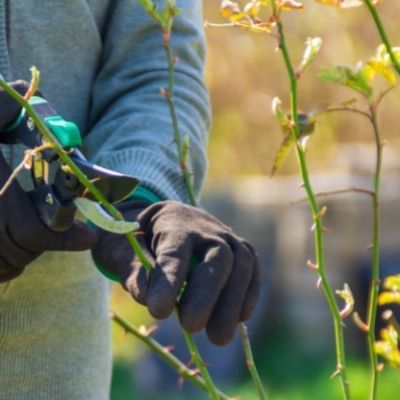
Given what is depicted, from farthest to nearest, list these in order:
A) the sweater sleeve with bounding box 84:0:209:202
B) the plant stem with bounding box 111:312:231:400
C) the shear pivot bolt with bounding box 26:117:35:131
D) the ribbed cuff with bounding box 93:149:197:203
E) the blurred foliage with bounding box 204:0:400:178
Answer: the blurred foliage with bounding box 204:0:400:178
the sweater sleeve with bounding box 84:0:209:202
the ribbed cuff with bounding box 93:149:197:203
the plant stem with bounding box 111:312:231:400
the shear pivot bolt with bounding box 26:117:35:131

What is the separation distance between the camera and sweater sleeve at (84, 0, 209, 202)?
201 cm

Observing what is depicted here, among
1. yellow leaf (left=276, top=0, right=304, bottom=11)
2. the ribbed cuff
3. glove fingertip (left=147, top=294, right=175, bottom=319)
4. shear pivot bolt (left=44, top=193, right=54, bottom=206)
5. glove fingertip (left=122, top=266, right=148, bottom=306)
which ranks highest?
yellow leaf (left=276, top=0, right=304, bottom=11)

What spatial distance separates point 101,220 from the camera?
1321 mm

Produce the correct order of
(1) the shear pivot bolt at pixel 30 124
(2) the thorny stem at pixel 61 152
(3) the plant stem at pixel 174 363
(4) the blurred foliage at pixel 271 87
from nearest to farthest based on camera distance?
1. (2) the thorny stem at pixel 61 152
2. (1) the shear pivot bolt at pixel 30 124
3. (3) the plant stem at pixel 174 363
4. (4) the blurred foliage at pixel 271 87

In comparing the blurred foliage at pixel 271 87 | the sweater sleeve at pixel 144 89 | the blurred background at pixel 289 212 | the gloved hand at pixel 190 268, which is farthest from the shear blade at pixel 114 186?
the blurred foliage at pixel 271 87

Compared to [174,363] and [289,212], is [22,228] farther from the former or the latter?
[289,212]

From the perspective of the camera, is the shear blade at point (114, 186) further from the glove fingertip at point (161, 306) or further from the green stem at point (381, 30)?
the green stem at point (381, 30)

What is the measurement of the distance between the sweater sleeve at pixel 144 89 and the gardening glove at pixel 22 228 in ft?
1.30

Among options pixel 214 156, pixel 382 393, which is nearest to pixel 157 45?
pixel 382 393

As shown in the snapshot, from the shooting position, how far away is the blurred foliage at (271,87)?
687cm

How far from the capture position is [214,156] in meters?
7.68

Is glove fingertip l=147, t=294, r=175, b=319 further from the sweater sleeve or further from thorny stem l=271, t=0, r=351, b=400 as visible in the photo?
the sweater sleeve

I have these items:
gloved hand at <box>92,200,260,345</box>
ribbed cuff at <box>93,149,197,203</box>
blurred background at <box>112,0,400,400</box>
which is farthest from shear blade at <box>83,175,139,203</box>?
blurred background at <box>112,0,400,400</box>

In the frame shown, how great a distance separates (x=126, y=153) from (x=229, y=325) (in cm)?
50
